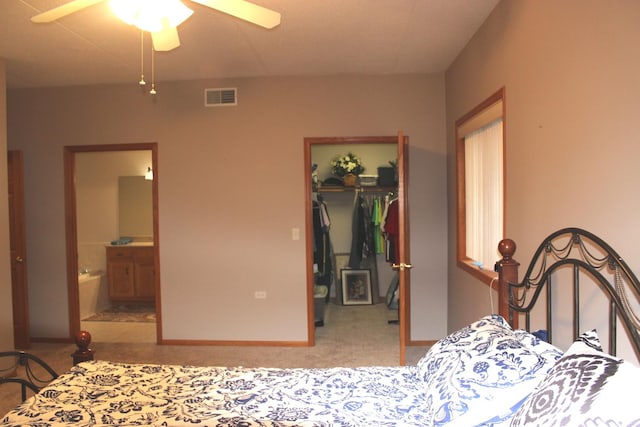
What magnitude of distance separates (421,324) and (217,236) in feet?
7.37

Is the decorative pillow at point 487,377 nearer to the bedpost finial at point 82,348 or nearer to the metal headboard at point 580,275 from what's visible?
the metal headboard at point 580,275

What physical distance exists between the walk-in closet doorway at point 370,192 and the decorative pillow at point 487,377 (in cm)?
145

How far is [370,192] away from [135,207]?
12.1ft

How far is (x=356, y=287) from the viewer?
5.45 metres

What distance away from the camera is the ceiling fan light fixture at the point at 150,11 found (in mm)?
1549

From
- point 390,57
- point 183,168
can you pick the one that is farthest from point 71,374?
point 390,57

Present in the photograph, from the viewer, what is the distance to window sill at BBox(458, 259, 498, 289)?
247 cm

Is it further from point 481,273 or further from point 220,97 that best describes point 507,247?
point 220,97

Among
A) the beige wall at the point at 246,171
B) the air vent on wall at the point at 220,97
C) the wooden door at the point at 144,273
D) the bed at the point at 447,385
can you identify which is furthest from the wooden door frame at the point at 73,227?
the bed at the point at 447,385

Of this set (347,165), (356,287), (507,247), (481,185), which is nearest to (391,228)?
(347,165)

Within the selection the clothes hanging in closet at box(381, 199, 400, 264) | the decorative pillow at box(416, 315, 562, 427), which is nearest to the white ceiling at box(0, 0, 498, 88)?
the clothes hanging in closet at box(381, 199, 400, 264)

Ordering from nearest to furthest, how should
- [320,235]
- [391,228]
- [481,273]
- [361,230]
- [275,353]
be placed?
[481,273] < [275,353] < [391,228] < [320,235] < [361,230]

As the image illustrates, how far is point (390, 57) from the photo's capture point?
10.7 ft

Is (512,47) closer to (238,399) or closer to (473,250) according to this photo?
(473,250)
